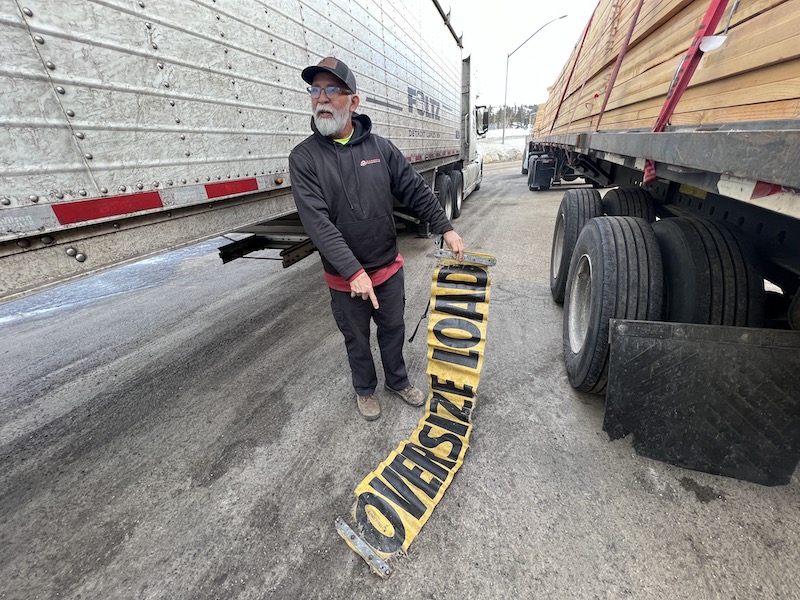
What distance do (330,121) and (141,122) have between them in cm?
85

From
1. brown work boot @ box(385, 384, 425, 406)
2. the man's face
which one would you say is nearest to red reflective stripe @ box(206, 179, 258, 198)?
the man's face

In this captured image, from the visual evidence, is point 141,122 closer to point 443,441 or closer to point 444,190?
point 443,441

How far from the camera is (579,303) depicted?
8.38ft

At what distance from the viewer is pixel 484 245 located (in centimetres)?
565

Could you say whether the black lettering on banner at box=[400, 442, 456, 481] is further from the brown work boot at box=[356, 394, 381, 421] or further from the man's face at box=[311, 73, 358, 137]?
the man's face at box=[311, 73, 358, 137]

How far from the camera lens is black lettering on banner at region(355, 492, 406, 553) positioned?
1478 mm

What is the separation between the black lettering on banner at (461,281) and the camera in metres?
2.11

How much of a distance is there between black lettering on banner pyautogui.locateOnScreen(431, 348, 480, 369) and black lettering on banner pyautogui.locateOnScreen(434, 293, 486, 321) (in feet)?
0.76

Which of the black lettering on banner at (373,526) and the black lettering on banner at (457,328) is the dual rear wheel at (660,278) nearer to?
the black lettering on banner at (457,328)

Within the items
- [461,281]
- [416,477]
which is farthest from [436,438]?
[461,281]

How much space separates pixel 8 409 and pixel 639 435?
4077 mm

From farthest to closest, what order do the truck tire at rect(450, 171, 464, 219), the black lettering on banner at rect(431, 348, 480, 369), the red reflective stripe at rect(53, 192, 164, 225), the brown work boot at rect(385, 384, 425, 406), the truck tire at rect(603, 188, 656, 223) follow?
the truck tire at rect(450, 171, 464, 219)
the truck tire at rect(603, 188, 656, 223)
the brown work boot at rect(385, 384, 425, 406)
the black lettering on banner at rect(431, 348, 480, 369)
the red reflective stripe at rect(53, 192, 164, 225)

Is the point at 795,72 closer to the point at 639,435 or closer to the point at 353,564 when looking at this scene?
the point at 639,435

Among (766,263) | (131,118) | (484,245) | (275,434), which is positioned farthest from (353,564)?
(484,245)
